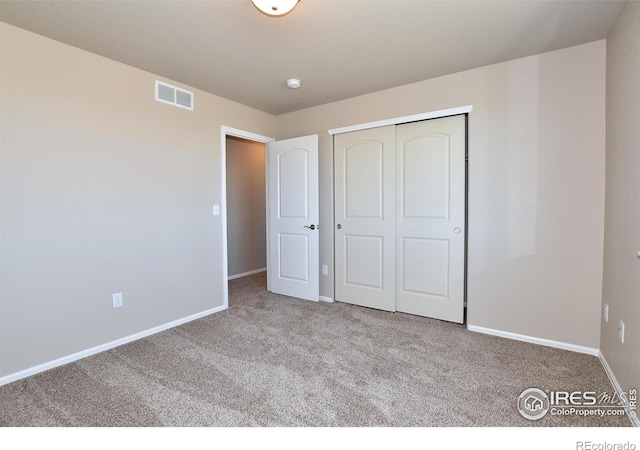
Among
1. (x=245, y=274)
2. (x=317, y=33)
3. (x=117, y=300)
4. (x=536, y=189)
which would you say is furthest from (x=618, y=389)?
(x=245, y=274)

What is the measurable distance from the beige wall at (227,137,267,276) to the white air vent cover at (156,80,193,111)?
1.78 meters

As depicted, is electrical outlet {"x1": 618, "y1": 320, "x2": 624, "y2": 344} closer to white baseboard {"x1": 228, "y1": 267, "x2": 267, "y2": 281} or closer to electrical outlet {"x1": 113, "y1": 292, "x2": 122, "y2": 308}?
electrical outlet {"x1": 113, "y1": 292, "x2": 122, "y2": 308}

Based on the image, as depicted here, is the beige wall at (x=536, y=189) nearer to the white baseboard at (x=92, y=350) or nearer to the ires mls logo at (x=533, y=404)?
the ires mls logo at (x=533, y=404)

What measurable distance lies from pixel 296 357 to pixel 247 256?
318 cm

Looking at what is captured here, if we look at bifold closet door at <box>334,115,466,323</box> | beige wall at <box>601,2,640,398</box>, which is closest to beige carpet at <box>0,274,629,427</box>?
beige wall at <box>601,2,640,398</box>

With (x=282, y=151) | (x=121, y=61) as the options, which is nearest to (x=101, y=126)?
(x=121, y=61)

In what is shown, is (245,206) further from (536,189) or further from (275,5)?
(536,189)

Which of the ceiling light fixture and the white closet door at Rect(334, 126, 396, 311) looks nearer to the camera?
the ceiling light fixture

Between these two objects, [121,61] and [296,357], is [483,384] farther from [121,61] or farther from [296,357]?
[121,61]

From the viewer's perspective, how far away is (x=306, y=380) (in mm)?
2008

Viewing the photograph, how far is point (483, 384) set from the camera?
6.37ft

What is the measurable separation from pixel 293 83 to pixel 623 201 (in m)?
2.71

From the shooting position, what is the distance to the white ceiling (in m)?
1.87
